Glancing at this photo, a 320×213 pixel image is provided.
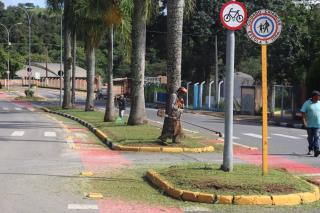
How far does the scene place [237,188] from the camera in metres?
9.53

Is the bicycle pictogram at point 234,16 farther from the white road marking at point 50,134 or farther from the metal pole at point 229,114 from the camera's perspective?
the white road marking at point 50,134

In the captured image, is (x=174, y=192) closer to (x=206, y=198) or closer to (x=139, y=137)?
Answer: (x=206, y=198)

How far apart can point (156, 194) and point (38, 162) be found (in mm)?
5007

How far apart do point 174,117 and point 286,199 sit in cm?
783

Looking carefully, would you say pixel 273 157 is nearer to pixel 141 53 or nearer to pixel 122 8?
pixel 141 53

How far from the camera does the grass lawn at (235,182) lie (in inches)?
373

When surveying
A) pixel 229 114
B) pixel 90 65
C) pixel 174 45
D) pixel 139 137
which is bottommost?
pixel 139 137

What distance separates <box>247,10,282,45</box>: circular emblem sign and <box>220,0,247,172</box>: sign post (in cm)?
30

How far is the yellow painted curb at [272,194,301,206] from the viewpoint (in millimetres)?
9133

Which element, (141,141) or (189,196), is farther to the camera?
(141,141)

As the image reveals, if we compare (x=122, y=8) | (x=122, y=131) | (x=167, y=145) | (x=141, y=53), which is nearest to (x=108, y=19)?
(x=122, y=8)

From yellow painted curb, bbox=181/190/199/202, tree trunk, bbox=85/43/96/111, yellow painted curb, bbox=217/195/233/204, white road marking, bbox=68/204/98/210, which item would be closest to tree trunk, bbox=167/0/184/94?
yellow painted curb, bbox=181/190/199/202

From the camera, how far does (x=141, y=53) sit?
2334 cm

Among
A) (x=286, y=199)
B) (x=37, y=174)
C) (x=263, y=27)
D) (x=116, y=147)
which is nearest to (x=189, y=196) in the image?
(x=286, y=199)
